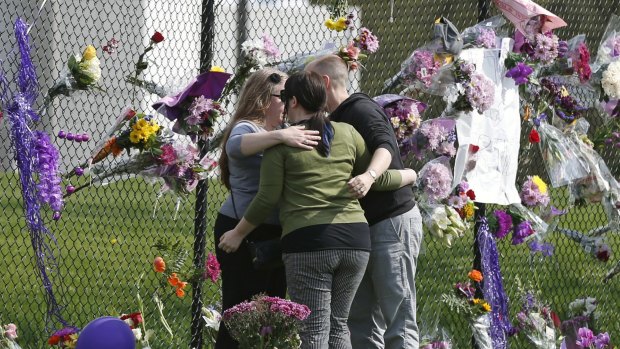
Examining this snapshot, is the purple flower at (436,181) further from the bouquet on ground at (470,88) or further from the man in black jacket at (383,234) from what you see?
the man in black jacket at (383,234)

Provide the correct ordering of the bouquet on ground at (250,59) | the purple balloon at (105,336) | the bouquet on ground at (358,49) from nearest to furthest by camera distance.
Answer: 1. the purple balloon at (105,336)
2. the bouquet on ground at (250,59)
3. the bouquet on ground at (358,49)

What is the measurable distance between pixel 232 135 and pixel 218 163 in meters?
0.46

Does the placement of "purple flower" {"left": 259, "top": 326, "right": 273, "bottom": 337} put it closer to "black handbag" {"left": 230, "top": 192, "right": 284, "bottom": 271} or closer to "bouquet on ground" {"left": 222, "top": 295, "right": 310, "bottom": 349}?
"bouquet on ground" {"left": 222, "top": 295, "right": 310, "bottom": 349}

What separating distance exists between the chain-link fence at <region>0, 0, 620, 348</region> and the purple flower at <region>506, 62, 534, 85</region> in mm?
359

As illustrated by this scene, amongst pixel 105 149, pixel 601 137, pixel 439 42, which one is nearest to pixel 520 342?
pixel 601 137

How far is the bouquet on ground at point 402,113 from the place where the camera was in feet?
16.0

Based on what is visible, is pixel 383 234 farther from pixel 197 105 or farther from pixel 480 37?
pixel 480 37

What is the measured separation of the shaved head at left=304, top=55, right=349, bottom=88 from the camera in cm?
426

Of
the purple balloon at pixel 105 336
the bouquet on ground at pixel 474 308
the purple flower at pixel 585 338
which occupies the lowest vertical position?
the purple flower at pixel 585 338

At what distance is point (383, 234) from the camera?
13.9 feet

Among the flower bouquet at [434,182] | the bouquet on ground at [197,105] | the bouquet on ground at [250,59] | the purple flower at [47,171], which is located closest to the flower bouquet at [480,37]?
the flower bouquet at [434,182]

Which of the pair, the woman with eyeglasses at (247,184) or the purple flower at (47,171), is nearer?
the woman with eyeglasses at (247,184)

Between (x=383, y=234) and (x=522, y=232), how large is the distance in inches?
54.3

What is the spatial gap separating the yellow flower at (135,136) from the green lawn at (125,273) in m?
0.50
